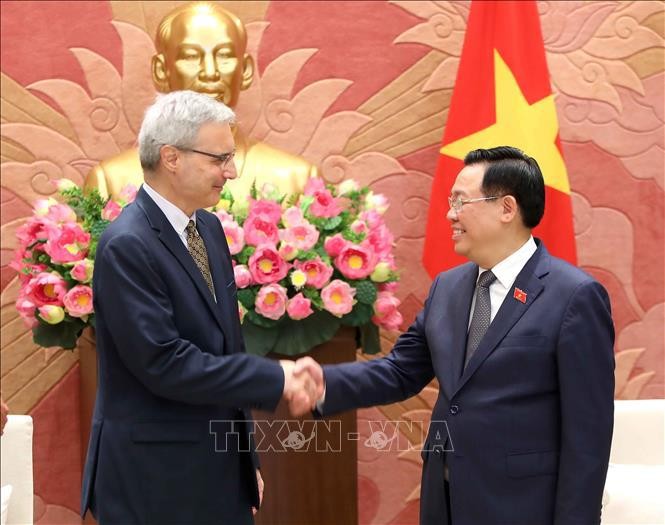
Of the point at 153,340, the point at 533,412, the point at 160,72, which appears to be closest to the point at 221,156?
the point at 153,340

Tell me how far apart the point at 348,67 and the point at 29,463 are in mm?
2276

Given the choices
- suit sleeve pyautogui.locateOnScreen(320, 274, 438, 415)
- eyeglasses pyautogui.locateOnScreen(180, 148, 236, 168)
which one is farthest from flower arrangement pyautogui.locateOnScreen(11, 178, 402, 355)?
eyeglasses pyautogui.locateOnScreen(180, 148, 236, 168)

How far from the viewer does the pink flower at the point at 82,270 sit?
304cm

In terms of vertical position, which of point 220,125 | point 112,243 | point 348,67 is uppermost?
point 348,67

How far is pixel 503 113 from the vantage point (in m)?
3.70

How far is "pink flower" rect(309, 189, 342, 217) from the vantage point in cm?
316

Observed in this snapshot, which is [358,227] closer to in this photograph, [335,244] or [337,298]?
[335,244]

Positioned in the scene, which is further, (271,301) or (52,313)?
(52,313)

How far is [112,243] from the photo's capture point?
2.02 meters

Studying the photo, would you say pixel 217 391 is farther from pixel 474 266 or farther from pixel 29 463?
pixel 29 463

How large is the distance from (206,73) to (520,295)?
6.37 ft

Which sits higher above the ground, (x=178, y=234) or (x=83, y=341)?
(x=178, y=234)

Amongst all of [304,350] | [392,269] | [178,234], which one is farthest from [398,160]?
[178,234]

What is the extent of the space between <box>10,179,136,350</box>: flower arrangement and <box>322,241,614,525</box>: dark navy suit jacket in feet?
4.88
